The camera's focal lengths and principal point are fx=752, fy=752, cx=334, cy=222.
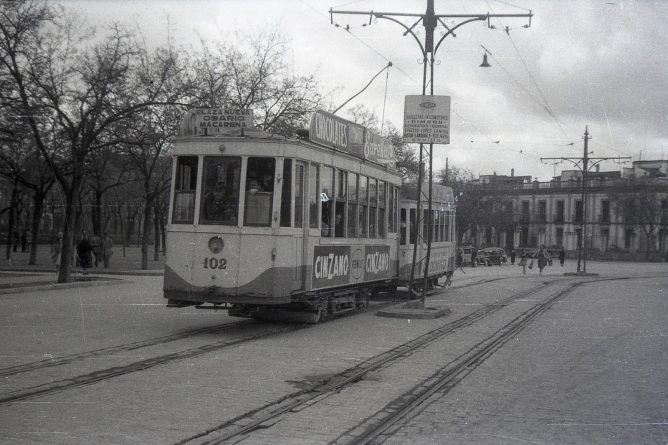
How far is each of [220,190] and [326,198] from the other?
7.07ft

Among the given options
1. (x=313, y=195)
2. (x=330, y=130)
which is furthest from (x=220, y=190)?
(x=330, y=130)

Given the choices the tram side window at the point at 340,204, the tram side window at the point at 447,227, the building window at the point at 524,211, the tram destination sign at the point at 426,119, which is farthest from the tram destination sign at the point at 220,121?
the building window at the point at 524,211

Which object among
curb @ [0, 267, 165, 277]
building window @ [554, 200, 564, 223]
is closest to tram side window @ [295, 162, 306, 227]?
curb @ [0, 267, 165, 277]

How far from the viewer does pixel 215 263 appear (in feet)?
39.8

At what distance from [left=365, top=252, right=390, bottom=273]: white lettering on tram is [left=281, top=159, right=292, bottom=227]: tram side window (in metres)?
4.04

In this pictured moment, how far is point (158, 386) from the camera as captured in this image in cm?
791

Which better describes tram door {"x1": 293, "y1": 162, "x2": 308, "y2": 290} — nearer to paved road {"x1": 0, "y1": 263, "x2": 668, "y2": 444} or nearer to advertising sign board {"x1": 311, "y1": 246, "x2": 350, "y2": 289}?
advertising sign board {"x1": 311, "y1": 246, "x2": 350, "y2": 289}

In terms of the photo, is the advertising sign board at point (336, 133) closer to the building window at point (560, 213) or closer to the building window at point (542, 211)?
the building window at point (560, 213)

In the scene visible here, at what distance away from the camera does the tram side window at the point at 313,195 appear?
12953 mm

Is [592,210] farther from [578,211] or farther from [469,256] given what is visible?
[469,256]

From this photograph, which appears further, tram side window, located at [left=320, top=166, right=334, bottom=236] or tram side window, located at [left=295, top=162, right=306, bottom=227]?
tram side window, located at [left=320, top=166, right=334, bottom=236]

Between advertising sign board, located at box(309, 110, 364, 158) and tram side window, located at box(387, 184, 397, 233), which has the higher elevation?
advertising sign board, located at box(309, 110, 364, 158)

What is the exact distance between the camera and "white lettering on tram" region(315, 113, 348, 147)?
13.4 meters

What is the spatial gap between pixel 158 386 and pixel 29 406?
142 centimetres
